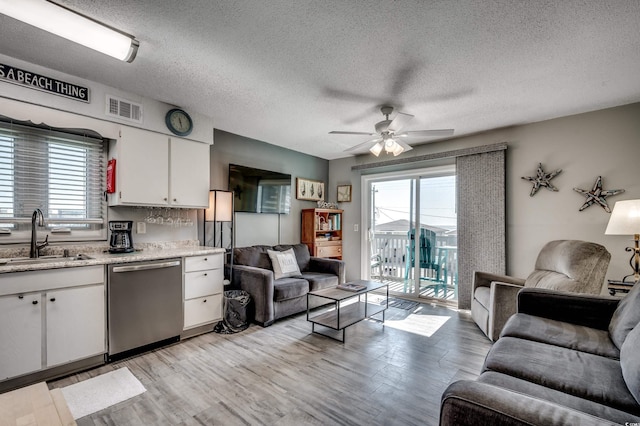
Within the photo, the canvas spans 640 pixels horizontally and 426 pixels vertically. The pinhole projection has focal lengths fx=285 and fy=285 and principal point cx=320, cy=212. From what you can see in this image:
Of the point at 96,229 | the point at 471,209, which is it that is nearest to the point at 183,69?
the point at 96,229

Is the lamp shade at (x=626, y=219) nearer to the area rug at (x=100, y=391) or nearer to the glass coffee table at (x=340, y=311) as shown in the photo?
the glass coffee table at (x=340, y=311)

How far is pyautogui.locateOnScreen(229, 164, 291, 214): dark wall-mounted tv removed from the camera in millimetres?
4070

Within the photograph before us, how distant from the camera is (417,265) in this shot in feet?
15.1

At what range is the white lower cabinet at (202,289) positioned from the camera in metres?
2.95

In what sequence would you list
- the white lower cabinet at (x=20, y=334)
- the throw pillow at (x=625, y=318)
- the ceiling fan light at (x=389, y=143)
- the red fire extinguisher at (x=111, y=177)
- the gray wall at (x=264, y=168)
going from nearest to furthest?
the throw pillow at (x=625, y=318)
the white lower cabinet at (x=20, y=334)
the red fire extinguisher at (x=111, y=177)
the ceiling fan light at (x=389, y=143)
the gray wall at (x=264, y=168)

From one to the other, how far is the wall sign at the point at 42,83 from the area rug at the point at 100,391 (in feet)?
7.75

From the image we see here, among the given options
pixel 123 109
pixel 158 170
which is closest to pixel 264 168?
pixel 158 170

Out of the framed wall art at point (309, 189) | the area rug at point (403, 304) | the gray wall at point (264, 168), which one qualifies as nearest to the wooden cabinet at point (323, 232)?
the gray wall at point (264, 168)

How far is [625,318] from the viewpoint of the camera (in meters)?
1.59

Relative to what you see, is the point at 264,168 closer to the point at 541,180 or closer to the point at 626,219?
the point at 541,180

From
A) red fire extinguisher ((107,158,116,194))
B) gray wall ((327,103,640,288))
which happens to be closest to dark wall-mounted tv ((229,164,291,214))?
red fire extinguisher ((107,158,116,194))

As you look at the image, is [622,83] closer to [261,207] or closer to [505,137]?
[505,137]

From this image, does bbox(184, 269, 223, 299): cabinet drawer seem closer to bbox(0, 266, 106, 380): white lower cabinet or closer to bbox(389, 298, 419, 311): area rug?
bbox(0, 266, 106, 380): white lower cabinet

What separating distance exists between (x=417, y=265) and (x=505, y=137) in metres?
2.21
